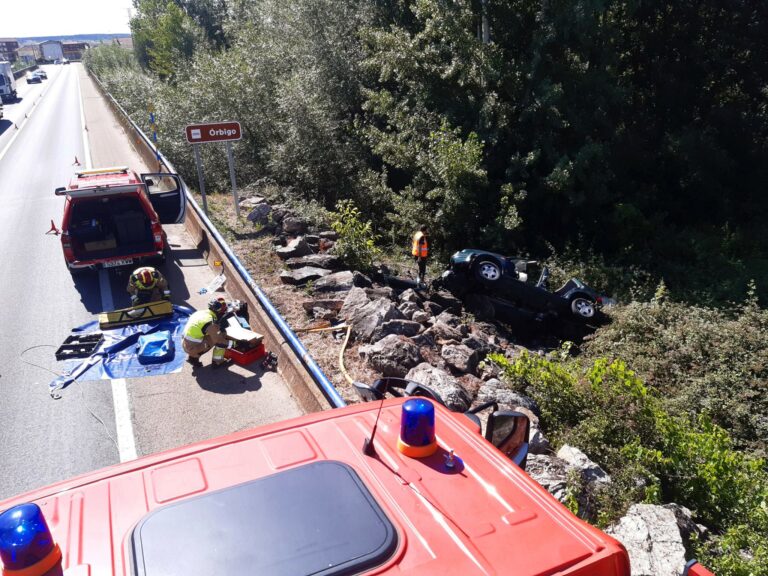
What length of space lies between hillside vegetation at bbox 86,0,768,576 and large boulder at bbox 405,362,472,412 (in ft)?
10.6

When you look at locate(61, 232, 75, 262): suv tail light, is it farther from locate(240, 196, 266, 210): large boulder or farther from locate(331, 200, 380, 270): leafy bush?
locate(240, 196, 266, 210): large boulder

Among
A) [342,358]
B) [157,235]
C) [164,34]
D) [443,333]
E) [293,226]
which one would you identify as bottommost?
[443,333]

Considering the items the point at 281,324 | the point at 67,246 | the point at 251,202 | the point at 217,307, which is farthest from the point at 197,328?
the point at 251,202

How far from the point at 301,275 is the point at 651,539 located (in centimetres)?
704

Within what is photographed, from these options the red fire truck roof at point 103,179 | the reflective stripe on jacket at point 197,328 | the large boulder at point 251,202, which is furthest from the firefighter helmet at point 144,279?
the large boulder at point 251,202

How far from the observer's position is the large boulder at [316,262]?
35.7ft

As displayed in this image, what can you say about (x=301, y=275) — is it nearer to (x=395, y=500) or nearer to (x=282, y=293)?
(x=282, y=293)

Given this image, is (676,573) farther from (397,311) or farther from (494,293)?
(494,293)

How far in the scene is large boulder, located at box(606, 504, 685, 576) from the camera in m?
4.43

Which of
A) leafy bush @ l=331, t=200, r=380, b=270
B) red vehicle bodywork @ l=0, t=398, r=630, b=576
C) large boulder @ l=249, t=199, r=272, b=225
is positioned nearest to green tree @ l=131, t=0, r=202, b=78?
large boulder @ l=249, t=199, r=272, b=225

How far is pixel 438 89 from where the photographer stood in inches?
611

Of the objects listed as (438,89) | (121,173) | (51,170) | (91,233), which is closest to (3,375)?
(91,233)

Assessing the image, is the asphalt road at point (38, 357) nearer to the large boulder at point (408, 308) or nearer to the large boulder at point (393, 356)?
the large boulder at point (393, 356)

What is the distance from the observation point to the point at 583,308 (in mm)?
10625
